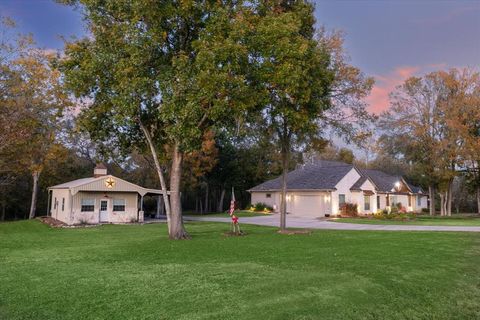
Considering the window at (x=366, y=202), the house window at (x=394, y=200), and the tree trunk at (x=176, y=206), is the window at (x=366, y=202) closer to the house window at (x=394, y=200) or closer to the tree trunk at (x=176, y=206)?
the house window at (x=394, y=200)

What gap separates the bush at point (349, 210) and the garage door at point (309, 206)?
1759mm

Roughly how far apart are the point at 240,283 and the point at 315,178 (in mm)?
32799

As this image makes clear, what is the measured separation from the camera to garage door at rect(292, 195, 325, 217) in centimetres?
3712

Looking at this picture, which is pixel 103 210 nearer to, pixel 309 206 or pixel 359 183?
pixel 309 206

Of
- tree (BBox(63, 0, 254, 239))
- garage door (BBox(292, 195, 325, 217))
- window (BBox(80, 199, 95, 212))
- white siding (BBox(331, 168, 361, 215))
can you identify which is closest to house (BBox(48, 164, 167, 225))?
window (BBox(80, 199, 95, 212))

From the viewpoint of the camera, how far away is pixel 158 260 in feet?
36.7

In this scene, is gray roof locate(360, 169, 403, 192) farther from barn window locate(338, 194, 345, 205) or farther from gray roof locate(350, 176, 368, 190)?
barn window locate(338, 194, 345, 205)

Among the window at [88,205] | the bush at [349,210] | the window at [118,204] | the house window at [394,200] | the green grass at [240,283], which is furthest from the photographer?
the house window at [394,200]

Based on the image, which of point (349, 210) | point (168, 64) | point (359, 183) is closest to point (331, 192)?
point (349, 210)

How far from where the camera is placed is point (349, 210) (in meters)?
36.3

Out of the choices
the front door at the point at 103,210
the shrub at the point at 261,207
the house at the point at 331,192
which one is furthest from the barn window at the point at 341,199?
the front door at the point at 103,210

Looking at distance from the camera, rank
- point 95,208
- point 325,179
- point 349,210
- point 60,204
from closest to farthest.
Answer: point 95,208
point 60,204
point 349,210
point 325,179

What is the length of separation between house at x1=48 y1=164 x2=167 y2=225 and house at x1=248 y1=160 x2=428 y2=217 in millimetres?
15996

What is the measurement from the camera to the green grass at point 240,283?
648cm
